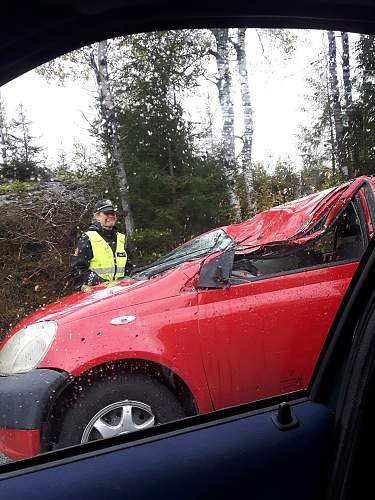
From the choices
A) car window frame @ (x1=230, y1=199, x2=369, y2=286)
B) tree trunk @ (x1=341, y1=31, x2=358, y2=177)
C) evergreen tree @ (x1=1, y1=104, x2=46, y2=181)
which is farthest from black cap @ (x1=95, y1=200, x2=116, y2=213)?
tree trunk @ (x1=341, y1=31, x2=358, y2=177)

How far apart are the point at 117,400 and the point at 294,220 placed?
1.01 metres

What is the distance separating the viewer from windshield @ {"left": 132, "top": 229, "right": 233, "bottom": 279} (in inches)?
73.8

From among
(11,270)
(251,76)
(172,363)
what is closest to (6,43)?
(11,270)

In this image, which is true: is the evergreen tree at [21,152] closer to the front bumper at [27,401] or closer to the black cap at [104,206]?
the black cap at [104,206]

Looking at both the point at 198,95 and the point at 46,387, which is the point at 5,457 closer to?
the point at 46,387

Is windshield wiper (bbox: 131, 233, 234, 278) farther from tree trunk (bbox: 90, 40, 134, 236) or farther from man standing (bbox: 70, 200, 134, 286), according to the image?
tree trunk (bbox: 90, 40, 134, 236)

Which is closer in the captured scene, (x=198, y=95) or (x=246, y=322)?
(x=198, y=95)

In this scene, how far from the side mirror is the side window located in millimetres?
30

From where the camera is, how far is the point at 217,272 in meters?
1.94

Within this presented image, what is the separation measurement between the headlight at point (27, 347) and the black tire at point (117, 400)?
22cm

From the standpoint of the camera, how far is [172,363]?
1.85 m

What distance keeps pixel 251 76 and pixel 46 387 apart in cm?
136

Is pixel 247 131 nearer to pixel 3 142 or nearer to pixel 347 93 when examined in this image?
pixel 347 93

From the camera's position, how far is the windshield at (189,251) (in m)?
1.88
